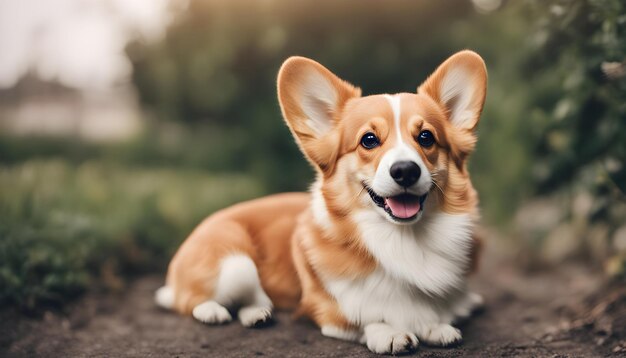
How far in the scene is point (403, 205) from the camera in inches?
96.6

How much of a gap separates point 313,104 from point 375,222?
66cm

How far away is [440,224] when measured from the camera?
262cm

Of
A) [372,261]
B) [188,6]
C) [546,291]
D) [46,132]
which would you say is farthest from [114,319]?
[46,132]

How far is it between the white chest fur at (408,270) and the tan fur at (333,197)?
0.06 m

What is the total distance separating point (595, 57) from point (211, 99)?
4053 mm

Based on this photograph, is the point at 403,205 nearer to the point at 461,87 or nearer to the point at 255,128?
the point at 461,87

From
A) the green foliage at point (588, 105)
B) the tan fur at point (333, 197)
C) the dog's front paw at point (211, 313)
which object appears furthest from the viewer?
the green foliage at point (588, 105)

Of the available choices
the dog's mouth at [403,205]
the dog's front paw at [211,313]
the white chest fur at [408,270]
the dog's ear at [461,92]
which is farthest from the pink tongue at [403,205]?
the dog's front paw at [211,313]

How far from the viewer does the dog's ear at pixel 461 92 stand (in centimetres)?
268

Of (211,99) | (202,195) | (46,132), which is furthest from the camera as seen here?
(46,132)

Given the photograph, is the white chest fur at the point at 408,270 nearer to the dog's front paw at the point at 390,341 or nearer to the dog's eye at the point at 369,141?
the dog's front paw at the point at 390,341

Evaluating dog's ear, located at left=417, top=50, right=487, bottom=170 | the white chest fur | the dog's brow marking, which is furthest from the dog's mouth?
dog's ear, located at left=417, top=50, right=487, bottom=170

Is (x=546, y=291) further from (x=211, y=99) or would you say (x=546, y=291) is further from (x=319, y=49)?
(x=211, y=99)

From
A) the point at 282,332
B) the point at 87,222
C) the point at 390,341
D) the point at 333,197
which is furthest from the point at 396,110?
the point at 87,222
